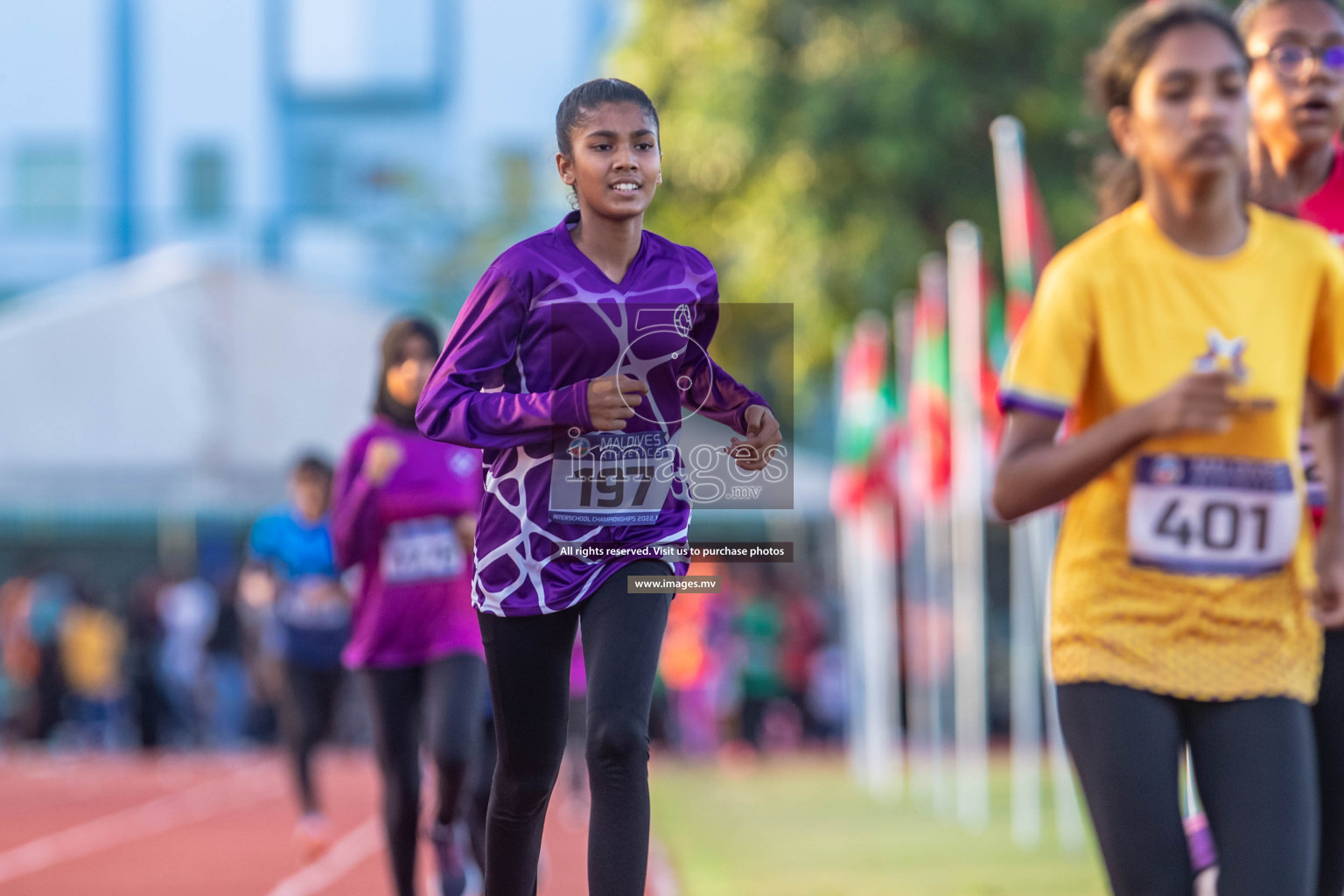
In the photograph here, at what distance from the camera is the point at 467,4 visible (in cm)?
4419

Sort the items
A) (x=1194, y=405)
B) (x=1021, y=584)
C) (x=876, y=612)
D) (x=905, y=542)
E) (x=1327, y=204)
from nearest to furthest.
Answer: (x=1194, y=405), (x=1327, y=204), (x=1021, y=584), (x=876, y=612), (x=905, y=542)

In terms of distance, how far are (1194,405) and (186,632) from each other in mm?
20537

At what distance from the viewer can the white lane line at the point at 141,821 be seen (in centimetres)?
1213

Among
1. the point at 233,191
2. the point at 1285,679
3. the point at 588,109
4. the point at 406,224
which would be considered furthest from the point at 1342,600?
the point at 233,191

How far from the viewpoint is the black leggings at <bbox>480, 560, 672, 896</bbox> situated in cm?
453

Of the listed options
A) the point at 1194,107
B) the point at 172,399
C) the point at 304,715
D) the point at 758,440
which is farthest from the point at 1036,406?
the point at 172,399

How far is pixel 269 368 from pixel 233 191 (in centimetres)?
2694

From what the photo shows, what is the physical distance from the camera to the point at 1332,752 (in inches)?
173

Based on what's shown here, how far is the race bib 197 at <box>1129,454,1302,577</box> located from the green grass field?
624 centimetres

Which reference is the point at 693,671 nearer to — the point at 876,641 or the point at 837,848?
the point at 876,641

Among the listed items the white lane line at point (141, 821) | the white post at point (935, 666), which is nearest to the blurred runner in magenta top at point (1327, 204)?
the white lane line at point (141, 821)

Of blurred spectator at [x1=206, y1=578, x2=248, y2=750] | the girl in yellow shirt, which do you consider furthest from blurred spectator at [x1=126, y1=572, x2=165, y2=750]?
the girl in yellow shirt

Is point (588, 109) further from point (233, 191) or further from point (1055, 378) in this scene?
point (233, 191)

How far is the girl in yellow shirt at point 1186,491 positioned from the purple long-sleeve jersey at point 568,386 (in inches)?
41.4
